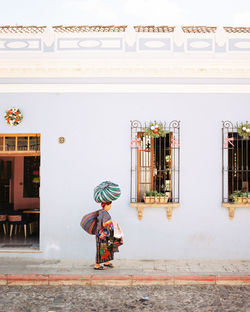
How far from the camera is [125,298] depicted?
6.21m

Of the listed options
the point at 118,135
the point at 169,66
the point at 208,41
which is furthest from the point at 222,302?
the point at 208,41

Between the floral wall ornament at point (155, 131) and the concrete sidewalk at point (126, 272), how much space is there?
2571 millimetres

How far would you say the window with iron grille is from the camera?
8492mm

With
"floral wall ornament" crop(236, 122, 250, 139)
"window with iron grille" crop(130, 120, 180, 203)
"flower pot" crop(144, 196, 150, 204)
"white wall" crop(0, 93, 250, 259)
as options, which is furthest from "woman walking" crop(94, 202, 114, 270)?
"floral wall ornament" crop(236, 122, 250, 139)

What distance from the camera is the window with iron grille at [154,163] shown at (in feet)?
27.9

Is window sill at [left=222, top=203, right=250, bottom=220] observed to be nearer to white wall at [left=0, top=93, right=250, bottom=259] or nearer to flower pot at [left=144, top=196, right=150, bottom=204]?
white wall at [left=0, top=93, right=250, bottom=259]

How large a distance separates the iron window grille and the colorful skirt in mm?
2682

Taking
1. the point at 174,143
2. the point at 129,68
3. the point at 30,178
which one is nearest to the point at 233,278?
the point at 174,143

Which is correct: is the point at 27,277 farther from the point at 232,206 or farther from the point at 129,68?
the point at 129,68

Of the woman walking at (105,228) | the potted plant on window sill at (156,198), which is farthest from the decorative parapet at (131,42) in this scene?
the woman walking at (105,228)

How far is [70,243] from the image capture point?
8.44 metres

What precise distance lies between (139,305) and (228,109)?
458 centimetres

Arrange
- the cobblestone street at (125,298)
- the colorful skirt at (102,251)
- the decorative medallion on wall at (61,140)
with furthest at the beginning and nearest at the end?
1. the decorative medallion on wall at (61,140)
2. the colorful skirt at (102,251)
3. the cobblestone street at (125,298)

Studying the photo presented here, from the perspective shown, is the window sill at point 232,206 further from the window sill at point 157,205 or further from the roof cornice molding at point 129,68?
the roof cornice molding at point 129,68
